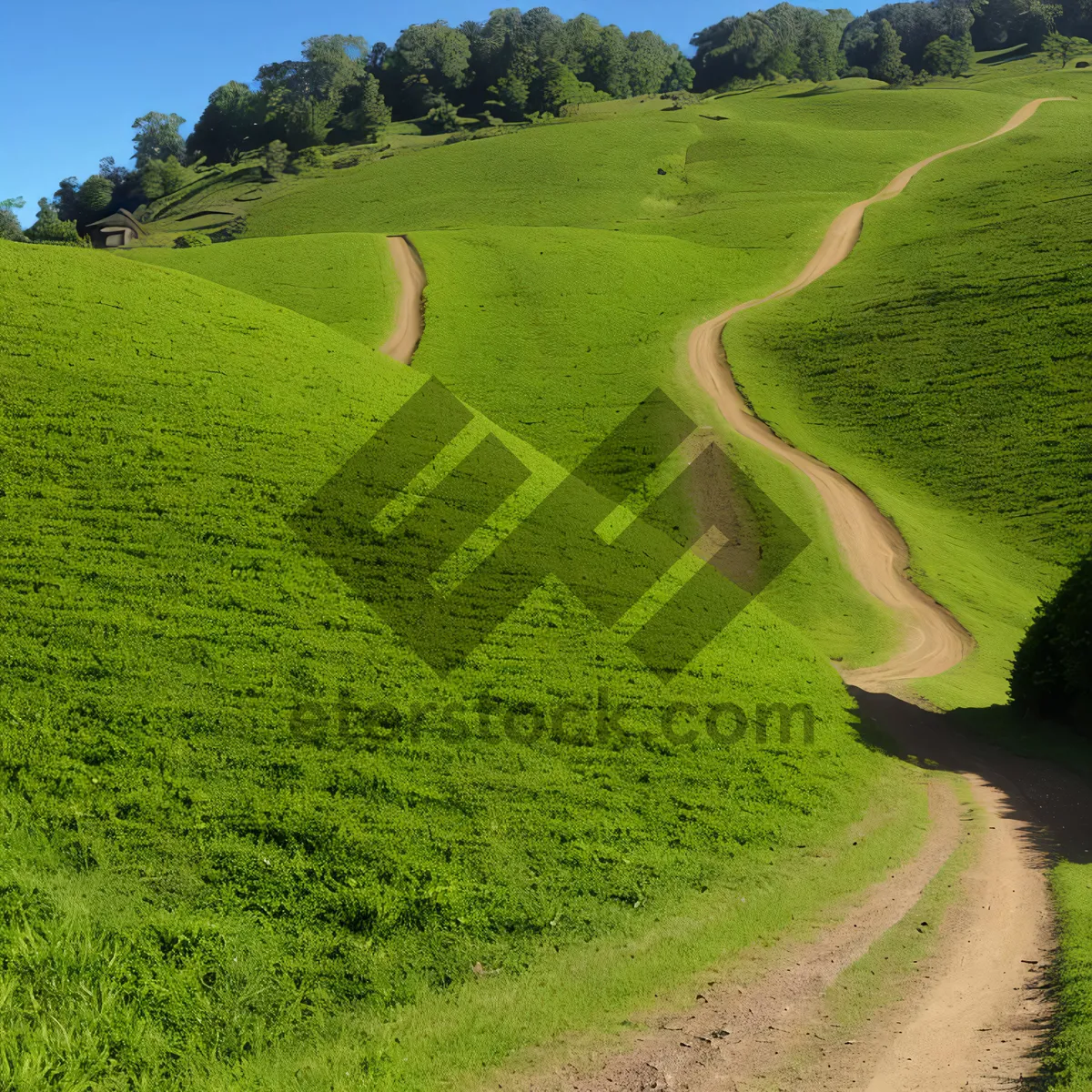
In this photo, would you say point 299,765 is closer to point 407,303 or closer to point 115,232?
point 407,303

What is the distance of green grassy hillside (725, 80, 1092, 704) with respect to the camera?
29.9 metres

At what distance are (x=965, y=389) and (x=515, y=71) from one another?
3896 inches

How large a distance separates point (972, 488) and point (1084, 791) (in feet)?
65.8

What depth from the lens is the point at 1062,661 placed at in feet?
58.2

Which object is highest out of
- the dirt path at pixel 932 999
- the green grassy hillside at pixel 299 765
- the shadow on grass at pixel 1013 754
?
the green grassy hillside at pixel 299 765

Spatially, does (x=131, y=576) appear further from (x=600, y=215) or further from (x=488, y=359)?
(x=600, y=215)

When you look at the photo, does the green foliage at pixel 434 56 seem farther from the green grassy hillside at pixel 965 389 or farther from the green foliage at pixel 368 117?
the green grassy hillside at pixel 965 389

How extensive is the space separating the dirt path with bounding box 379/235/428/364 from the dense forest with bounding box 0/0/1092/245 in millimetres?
54809

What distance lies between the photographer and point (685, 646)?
52.9 feet

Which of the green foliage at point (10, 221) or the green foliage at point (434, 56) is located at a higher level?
the green foliage at point (434, 56)

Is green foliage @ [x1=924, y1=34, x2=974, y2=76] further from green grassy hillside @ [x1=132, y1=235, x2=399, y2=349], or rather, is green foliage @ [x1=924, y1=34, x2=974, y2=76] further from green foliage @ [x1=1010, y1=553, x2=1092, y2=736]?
green foliage @ [x1=1010, y1=553, x2=1092, y2=736]

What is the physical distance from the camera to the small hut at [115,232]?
81.3 metres

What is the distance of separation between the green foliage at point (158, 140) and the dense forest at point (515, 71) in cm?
20

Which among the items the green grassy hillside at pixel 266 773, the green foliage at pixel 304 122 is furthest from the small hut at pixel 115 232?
the green grassy hillside at pixel 266 773
